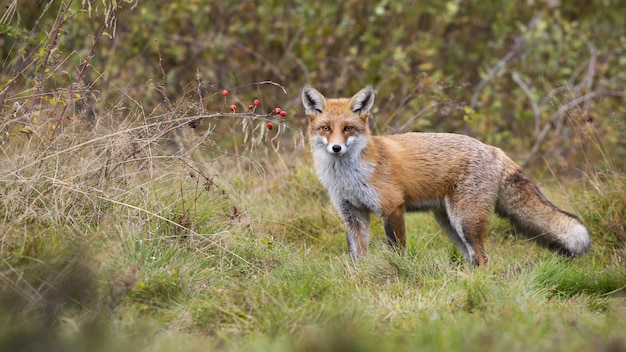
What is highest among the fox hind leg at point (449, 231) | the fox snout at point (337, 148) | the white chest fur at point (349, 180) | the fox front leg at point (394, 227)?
the fox snout at point (337, 148)

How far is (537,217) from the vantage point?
549 centimetres

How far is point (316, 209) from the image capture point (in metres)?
6.30

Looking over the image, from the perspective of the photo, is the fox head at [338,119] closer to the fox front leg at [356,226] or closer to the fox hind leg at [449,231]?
the fox front leg at [356,226]

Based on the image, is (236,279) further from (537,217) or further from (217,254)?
(537,217)

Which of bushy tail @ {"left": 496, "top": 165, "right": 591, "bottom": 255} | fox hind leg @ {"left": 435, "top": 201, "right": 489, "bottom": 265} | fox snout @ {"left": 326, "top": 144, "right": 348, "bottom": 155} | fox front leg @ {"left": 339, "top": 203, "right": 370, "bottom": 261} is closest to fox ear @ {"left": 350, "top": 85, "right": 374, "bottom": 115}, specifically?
fox snout @ {"left": 326, "top": 144, "right": 348, "bottom": 155}

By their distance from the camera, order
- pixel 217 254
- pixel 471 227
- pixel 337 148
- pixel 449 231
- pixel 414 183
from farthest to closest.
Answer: pixel 449 231 → pixel 414 183 → pixel 471 227 → pixel 337 148 → pixel 217 254

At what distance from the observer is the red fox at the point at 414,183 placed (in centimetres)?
542

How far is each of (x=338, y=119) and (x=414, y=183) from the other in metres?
0.80

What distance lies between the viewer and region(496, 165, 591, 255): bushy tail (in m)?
5.19

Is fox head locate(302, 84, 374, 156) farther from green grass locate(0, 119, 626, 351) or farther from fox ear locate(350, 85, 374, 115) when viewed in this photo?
green grass locate(0, 119, 626, 351)

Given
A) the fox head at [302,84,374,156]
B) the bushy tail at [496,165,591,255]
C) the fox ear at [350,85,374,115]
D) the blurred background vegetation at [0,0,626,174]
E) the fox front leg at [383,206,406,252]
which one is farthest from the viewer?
the blurred background vegetation at [0,0,626,174]

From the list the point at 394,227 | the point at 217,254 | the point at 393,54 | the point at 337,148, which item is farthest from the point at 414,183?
the point at 393,54

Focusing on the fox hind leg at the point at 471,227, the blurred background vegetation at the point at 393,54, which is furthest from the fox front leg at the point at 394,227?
the blurred background vegetation at the point at 393,54

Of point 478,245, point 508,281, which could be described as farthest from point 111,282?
point 478,245
